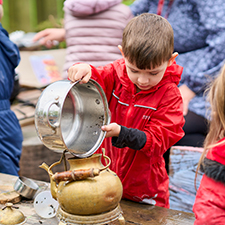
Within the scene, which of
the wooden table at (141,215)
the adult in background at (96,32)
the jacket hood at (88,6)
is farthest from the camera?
the adult in background at (96,32)

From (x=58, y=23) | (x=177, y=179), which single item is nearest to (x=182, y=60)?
(x=177, y=179)

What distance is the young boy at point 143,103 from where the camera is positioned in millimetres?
1379

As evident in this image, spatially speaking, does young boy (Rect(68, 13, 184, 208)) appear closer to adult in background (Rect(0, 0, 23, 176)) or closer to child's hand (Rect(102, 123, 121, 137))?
child's hand (Rect(102, 123, 121, 137))

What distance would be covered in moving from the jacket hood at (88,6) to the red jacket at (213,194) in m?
1.83

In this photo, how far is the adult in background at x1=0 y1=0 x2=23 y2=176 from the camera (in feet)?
7.49

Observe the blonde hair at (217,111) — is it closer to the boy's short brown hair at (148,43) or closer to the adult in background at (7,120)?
the boy's short brown hair at (148,43)

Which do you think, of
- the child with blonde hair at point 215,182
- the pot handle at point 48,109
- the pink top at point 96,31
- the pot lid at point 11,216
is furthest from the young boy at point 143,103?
the pink top at point 96,31

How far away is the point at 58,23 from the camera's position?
6.38 m

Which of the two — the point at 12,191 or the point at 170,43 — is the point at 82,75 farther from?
the point at 12,191

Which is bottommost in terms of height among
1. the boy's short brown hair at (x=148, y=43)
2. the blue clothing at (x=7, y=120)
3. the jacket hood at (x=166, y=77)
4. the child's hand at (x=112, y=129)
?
the blue clothing at (x=7, y=120)

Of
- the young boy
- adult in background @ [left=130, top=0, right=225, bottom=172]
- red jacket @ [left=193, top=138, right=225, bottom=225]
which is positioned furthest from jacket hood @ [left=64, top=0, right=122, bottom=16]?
red jacket @ [left=193, top=138, right=225, bottom=225]

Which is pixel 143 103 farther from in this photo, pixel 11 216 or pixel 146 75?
pixel 11 216

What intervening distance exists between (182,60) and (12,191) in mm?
1675

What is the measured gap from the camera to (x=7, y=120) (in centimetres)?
233
